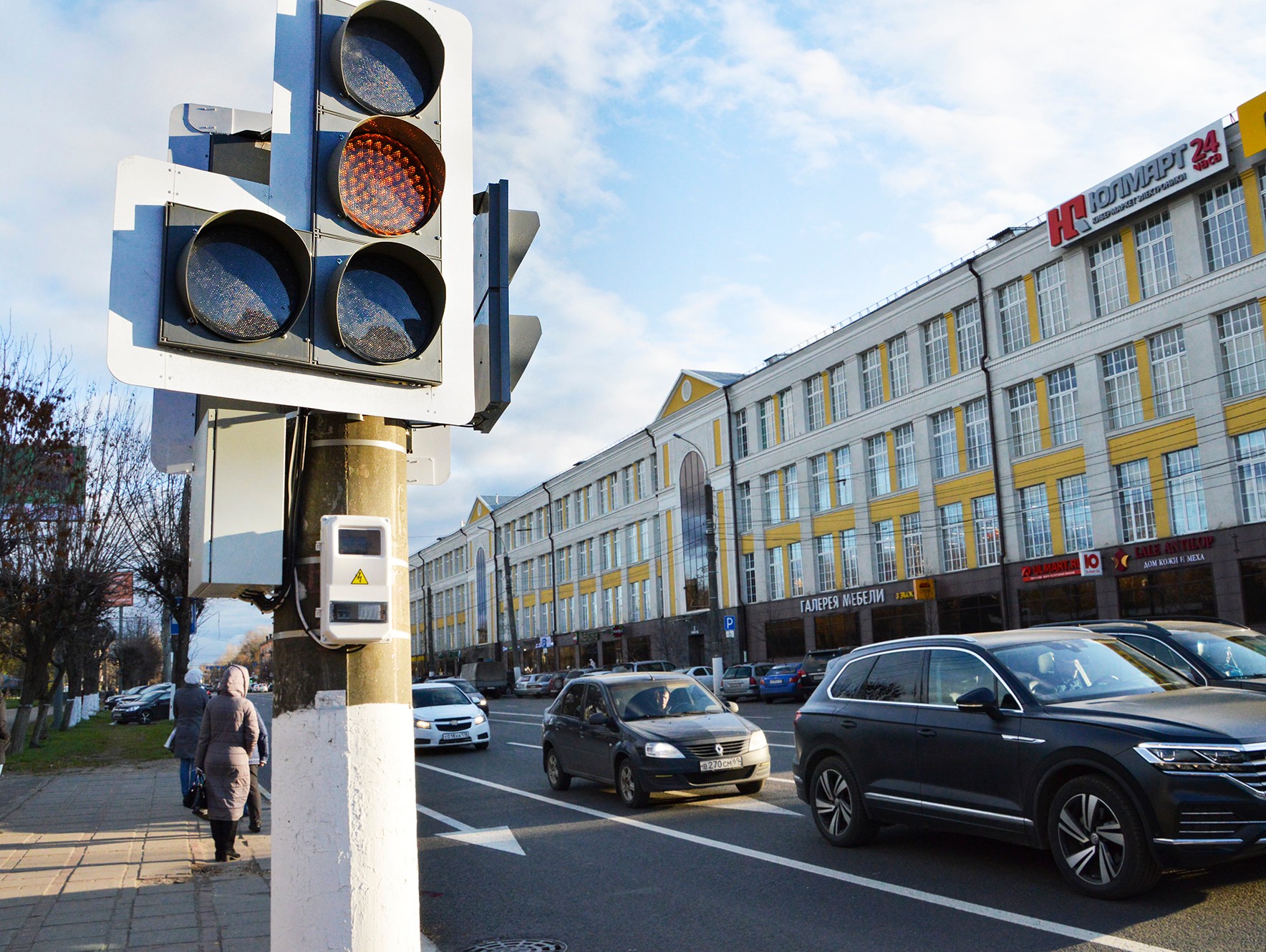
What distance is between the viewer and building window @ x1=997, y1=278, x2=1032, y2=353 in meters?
37.7

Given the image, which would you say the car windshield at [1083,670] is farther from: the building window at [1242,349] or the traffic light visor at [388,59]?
the building window at [1242,349]

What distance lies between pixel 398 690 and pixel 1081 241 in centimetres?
3637

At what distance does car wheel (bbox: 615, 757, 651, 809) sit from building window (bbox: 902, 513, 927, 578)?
3095cm

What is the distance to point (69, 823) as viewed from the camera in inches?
499

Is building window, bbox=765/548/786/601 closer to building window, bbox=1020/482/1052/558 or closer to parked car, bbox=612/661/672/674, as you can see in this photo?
parked car, bbox=612/661/672/674

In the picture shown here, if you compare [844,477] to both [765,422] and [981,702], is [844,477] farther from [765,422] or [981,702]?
[981,702]

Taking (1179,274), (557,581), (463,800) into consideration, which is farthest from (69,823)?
(557,581)

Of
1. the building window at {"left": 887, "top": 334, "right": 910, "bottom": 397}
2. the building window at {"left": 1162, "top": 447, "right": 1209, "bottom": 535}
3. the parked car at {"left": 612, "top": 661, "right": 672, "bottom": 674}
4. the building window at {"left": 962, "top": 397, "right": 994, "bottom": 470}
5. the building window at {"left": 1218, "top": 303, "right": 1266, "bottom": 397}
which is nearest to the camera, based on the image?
the building window at {"left": 1218, "top": 303, "right": 1266, "bottom": 397}

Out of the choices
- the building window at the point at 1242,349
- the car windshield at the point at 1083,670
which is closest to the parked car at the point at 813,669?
the building window at the point at 1242,349

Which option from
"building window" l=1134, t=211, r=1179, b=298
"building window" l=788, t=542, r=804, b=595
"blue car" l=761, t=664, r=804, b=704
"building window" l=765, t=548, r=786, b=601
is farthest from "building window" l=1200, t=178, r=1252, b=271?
"building window" l=765, t=548, r=786, b=601

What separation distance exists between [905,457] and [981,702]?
36.7m

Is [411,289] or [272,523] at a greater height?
[411,289]

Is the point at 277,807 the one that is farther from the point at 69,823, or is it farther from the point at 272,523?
the point at 69,823

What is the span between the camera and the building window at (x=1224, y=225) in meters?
30.1
